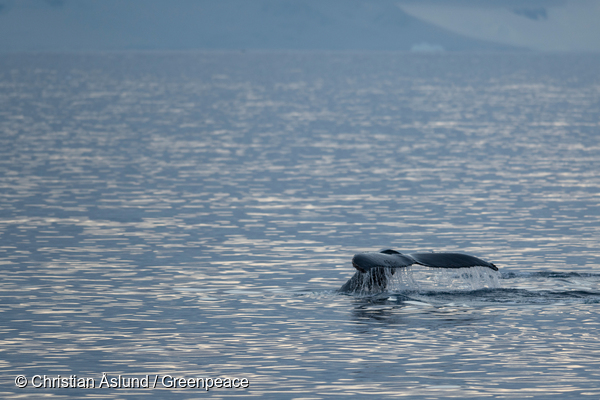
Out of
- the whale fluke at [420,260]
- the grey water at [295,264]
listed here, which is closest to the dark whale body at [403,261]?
the whale fluke at [420,260]

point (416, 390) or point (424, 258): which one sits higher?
point (424, 258)

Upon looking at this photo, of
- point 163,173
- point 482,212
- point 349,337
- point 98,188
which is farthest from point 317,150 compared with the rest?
point 349,337

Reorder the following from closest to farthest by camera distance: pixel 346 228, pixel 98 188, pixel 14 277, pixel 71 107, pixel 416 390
Answer: pixel 416 390, pixel 14 277, pixel 346 228, pixel 98 188, pixel 71 107

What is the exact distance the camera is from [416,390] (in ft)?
46.2

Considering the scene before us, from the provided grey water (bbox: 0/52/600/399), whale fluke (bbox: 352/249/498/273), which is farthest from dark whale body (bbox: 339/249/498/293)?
grey water (bbox: 0/52/600/399)

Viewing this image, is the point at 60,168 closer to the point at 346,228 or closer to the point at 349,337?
the point at 346,228

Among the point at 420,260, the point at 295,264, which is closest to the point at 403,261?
the point at 420,260

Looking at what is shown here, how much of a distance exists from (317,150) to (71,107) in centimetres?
3574

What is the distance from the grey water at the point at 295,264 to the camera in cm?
1515

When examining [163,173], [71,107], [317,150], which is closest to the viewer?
[163,173]

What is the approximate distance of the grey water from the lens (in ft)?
49.7

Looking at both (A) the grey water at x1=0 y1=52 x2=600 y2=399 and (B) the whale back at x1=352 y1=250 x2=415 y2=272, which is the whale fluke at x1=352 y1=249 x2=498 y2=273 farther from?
(A) the grey water at x1=0 y1=52 x2=600 y2=399

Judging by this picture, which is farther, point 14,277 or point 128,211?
point 128,211

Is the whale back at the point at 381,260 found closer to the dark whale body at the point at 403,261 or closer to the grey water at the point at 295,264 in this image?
the dark whale body at the point at 403,261
